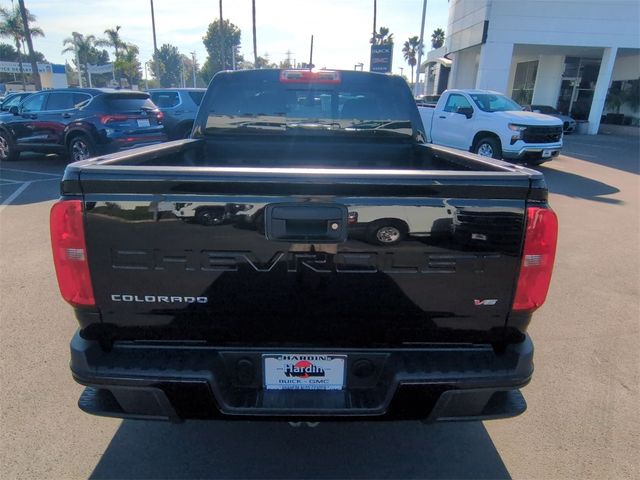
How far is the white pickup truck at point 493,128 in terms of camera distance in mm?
11117

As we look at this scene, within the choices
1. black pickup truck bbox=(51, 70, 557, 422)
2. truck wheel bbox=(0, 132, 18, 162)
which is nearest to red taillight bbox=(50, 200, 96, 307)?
black pickup truck bbox=(51, 70, 557, 422)

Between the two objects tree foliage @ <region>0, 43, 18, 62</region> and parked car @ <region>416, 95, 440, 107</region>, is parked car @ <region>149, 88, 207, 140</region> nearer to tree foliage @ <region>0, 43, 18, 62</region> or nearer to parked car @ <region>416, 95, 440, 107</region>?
parked car @ <region>416, 95, 440, 107</region>

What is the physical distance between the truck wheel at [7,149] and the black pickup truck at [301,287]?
1204 cm

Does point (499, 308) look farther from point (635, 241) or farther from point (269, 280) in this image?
point (635, 241)

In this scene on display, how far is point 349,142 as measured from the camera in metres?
3.66

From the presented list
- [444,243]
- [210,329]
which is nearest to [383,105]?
[444,243]

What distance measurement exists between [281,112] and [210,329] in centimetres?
232

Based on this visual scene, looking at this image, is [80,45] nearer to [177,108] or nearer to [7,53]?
[7,53]

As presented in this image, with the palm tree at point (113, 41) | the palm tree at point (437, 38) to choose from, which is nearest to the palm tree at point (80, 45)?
the palm tree at point (113, 41)

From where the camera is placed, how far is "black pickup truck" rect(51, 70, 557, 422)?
1.74m

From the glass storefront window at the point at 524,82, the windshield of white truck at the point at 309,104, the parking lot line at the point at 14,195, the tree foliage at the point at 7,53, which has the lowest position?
the parking lot line at the point at 14,195

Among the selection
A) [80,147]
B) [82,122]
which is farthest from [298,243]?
[80,147]

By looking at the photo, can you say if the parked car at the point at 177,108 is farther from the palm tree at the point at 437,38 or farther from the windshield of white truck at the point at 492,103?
the palm tree at the point at 437,38

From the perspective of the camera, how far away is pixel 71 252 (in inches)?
70.6
